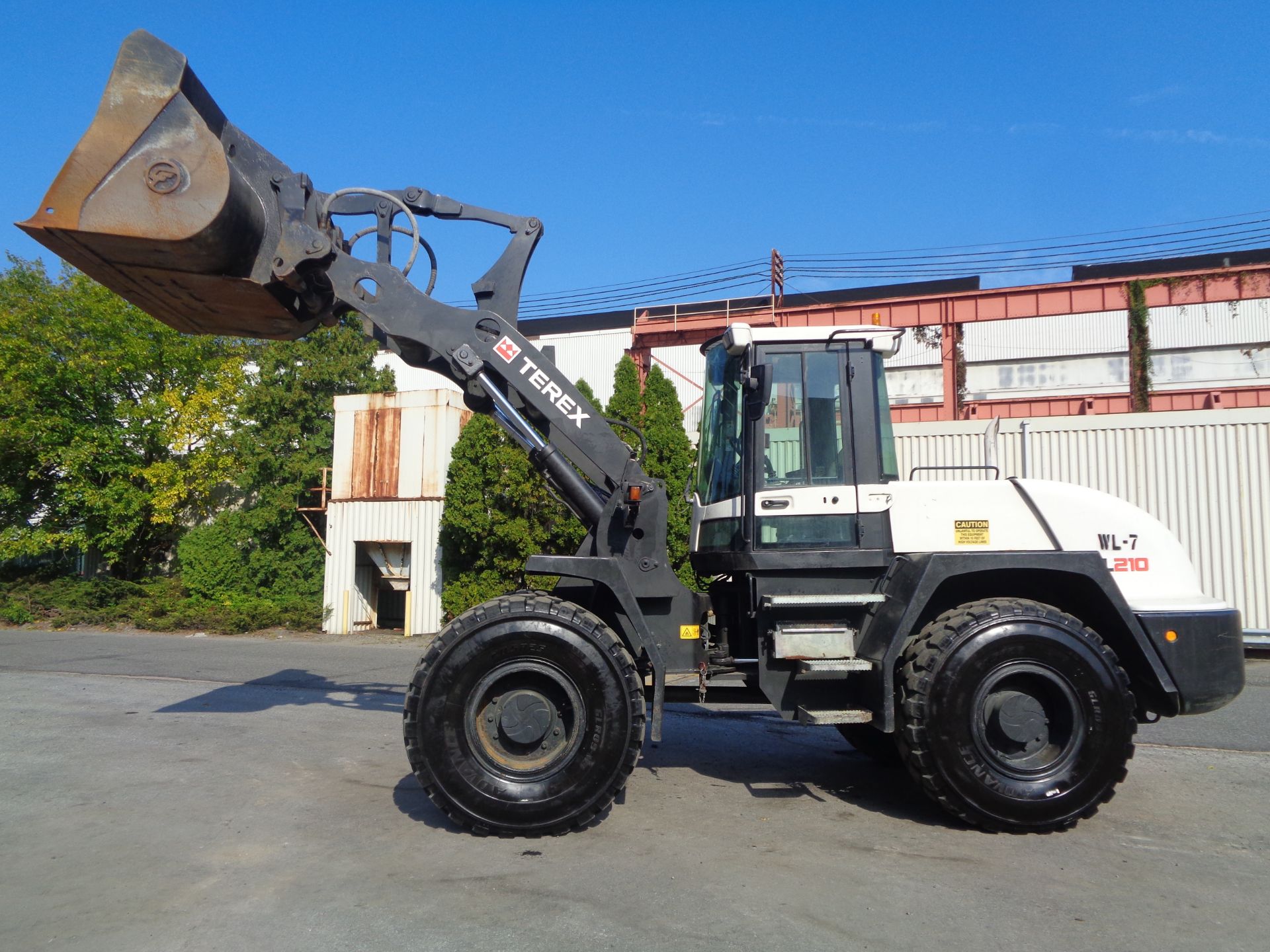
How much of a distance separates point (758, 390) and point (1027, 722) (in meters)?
2.59

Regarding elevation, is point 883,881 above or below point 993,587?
below

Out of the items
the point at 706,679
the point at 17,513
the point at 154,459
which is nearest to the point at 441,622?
the point at 154,459

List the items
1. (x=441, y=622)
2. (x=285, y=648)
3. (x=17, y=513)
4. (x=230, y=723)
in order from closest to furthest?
(x=230, y=723) → (x=285, y=648) → (x=441, y=622) → (x=17, y=513)

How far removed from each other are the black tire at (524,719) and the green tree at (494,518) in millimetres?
12716

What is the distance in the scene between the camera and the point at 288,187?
573cm

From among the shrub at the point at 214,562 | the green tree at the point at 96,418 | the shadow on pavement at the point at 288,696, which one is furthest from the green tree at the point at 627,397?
the shrub at the point at 214,562

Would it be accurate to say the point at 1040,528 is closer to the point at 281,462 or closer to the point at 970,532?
the point at 970,532

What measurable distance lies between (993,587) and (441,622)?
15730 millimetres

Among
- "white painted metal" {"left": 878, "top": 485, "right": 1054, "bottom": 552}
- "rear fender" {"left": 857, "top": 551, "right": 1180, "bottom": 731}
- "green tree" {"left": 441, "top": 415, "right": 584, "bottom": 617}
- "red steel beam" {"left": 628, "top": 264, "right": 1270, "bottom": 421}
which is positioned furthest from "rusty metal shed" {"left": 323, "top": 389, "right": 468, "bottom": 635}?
"rear fender" {"left": 857, "top": 551, "right": 1180, "bottom": 731}

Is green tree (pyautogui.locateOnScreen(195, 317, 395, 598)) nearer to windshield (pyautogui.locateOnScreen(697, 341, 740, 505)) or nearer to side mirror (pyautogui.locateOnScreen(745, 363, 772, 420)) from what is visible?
windshield (pyautogui.locateOnScreen(697, 341, 740, 505))

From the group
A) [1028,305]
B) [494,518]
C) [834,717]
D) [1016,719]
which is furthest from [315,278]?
[1028,305]

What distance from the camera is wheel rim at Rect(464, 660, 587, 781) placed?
16.8ft

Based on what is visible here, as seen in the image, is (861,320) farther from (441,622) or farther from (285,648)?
(285,648)

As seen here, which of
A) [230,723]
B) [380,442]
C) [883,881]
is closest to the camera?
[883,881]
